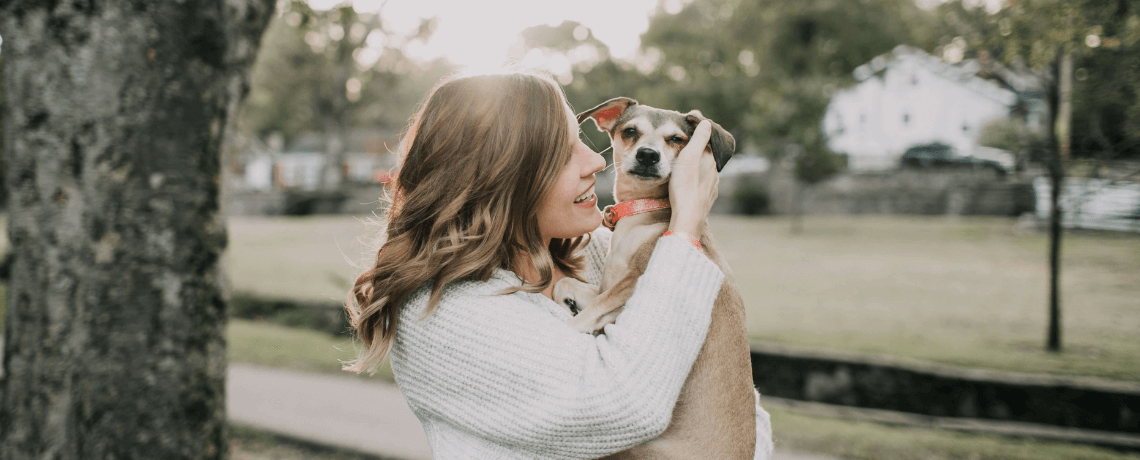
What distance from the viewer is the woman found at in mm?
1555

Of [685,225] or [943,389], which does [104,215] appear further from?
[943,389]

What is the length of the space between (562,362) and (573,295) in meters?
0.65

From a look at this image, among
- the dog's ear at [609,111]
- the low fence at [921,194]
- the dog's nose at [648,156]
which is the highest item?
the low fence at [921,194]

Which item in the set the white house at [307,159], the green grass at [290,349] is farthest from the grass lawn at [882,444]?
the white house at [307,159]

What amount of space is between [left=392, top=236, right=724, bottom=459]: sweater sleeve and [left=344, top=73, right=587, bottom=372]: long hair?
0.25 ft

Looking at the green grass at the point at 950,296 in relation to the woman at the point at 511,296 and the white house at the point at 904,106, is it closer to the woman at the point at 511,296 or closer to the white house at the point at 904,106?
the woman at the point at 511,296

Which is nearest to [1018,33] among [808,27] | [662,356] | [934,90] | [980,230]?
[662,356]

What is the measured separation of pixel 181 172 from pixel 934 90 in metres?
41.3

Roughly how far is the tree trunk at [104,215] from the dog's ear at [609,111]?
1619 mm

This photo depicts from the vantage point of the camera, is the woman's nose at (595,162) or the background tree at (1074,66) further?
the background tree at (1074,66)

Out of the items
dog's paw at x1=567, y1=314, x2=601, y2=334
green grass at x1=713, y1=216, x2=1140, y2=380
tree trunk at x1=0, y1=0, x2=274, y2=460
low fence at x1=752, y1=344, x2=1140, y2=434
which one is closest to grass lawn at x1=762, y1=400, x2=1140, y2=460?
low fence at x1=752, y1=344, x2=1140, y2=434

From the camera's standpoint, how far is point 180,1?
8.45 ft

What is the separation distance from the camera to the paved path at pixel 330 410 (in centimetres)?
513

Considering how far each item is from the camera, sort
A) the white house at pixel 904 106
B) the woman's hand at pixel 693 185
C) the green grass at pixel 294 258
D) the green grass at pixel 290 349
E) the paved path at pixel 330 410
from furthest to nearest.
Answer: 1. the white house at pixel 904 106
2. the green grass at pixel 294 258
3. the green grass at pixel 290 349
4. the paved path at pixel 330 410
5. the woman's hand at pixel 693 185
